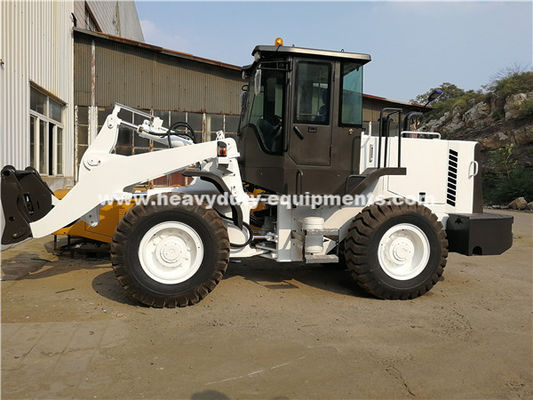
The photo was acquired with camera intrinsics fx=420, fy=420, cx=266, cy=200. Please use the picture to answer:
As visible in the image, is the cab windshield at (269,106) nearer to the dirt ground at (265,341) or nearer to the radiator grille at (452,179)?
the dirt ground at (265,341)

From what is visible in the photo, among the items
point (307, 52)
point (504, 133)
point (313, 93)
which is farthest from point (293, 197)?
point (504, 133)

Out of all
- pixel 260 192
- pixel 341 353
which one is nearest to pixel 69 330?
pixel 341 353

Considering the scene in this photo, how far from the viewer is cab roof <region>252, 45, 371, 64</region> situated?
15.9 ft

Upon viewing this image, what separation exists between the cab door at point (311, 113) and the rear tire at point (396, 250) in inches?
37.2

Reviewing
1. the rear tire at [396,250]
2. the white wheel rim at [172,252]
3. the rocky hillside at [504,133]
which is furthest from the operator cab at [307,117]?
the rocky hillside at [504,133]

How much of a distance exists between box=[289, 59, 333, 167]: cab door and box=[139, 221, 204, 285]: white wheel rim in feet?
5.04

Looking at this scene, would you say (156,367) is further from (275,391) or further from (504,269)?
(504,269)

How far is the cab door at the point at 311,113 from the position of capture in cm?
493

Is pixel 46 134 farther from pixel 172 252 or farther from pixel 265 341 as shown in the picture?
pixel 265 341

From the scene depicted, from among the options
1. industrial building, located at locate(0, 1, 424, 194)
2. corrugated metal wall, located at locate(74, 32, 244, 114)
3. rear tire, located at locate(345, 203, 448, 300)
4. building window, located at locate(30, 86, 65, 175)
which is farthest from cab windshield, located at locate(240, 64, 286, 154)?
corrugated metal wall, located at locate(74, 32, 244, 114)

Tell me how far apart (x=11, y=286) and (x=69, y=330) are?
5.94 feet

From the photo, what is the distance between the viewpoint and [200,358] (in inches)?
129

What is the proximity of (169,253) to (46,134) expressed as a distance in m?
8.06

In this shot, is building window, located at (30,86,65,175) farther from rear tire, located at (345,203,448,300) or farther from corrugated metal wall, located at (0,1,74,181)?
rear tire, located at (345,203,448,300)
